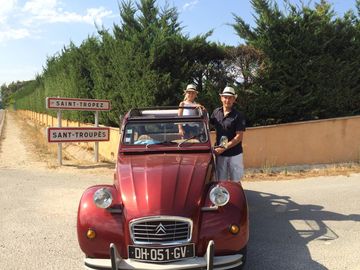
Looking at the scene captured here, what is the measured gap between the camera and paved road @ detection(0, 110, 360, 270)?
511 cm

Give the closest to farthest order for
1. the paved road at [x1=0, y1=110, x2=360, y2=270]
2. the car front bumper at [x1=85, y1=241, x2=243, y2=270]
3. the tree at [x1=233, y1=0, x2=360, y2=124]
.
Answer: the car front bumper at [x1=85, y1=241, x2=243, y2=270]
the paved road at [x1=0, y1=110, x2=360, y2=270]
the tree at [x1=233, y1=0, x2=360, y2=124]

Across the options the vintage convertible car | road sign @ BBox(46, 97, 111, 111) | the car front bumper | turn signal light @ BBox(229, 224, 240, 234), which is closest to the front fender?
the vintage convertible car

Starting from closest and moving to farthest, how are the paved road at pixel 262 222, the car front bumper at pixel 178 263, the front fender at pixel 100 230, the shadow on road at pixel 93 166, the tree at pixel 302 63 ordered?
the car front bumper at pixel 178 263 < the front fender at pixel 100 230 < the paved road at pixel 262 222 < the tree at pixel 302 63 < the shadow on road at pixel 93 166

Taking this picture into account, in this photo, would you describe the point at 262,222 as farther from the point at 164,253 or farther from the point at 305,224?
the point at 164,253

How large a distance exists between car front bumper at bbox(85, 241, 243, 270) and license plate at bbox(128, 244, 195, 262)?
0.05 m

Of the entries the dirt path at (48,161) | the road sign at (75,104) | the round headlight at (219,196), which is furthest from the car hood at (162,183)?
the road sign at (75,104)

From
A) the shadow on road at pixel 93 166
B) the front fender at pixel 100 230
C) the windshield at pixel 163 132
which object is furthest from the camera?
the shadow on road at pixel 93 166

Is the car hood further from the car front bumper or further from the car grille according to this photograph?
the car front bumper

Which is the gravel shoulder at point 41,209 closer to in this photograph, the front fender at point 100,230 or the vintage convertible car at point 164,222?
the front fender at point 100,230

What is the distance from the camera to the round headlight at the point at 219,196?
4328 mm

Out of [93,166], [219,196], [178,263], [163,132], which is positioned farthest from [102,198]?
[93,166]

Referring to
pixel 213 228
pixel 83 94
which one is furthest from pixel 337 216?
pixel 83 94

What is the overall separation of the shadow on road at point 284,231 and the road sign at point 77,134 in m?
5.56

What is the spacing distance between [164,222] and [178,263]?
0.39 m
